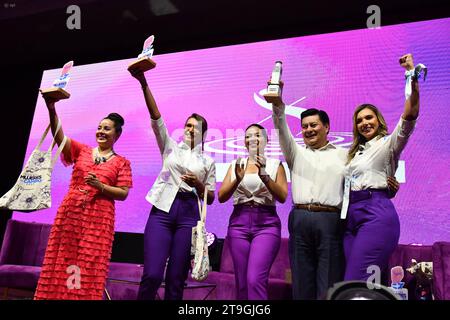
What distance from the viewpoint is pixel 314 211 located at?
218 cm

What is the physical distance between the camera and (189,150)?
8.77 ft

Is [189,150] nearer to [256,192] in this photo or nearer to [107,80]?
[256,192]

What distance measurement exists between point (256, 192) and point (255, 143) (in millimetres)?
314

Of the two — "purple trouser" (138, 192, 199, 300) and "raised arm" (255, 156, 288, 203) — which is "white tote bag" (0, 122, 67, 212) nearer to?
"purple trouser" (138, 192, 199, 300)

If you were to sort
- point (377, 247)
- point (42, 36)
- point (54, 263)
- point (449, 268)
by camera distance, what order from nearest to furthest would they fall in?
point (377, 247), point (54, 263), point (449, 268), point (42, 36)

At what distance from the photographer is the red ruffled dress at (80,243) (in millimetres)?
2301

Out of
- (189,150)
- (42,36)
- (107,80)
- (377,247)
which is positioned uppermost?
(42,36)

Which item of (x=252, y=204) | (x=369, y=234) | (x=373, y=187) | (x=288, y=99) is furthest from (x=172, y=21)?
(x=369, y=234)

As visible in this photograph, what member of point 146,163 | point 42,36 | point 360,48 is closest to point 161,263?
point 146,163

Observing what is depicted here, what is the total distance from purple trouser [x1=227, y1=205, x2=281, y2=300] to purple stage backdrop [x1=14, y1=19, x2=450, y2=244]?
5.04 feet

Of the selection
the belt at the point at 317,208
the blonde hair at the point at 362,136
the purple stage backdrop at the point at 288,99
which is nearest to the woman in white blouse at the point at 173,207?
the belt at the point at 317,208

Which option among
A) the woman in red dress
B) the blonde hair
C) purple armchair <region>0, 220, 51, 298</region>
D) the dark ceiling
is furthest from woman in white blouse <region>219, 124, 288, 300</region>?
purple armchair <region>0, 220, 51, 298</region>

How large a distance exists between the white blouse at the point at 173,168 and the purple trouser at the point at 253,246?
33 centimetres

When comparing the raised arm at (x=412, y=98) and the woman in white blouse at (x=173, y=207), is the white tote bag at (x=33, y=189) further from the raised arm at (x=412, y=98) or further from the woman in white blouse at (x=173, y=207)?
the raised arm at (x=412, y=98)
